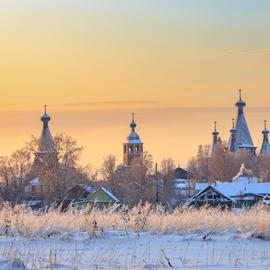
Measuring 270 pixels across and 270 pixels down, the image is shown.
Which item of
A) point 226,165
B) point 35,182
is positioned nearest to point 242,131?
point 226,165

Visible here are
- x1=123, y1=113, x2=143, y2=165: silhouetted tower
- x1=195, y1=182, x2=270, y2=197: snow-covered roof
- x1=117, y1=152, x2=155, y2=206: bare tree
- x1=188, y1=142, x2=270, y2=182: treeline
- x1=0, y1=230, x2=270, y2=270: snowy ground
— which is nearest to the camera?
x1=0, y1=230, x2=270, y2=270: snowy ground

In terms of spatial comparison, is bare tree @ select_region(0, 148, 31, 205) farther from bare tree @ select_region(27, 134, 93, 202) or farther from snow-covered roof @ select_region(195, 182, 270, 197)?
snow-covered roof @ select_region(195, 182, 270, 197)

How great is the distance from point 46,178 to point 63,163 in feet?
13.3

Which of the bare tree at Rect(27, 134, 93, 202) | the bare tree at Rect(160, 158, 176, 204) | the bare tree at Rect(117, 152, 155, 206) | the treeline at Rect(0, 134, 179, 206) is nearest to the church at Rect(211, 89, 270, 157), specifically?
the bare tree at Rect(160, 158, 176, 204)

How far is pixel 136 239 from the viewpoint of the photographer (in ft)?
48.8

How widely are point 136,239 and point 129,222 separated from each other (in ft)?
6.85

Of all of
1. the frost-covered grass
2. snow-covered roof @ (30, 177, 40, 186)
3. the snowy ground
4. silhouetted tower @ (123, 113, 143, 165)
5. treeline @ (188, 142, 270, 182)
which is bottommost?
the snowy ground

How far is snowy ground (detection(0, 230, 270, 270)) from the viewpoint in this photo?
10164mm

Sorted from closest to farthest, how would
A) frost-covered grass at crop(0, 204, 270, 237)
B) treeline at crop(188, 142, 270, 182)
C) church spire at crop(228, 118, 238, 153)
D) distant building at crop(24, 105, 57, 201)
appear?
frost-covered grass at crop(0, 204, 270, 237) → distant building at crop(24, 105, 57, 201) → treeline at crop(188, 142, 270, 182) → church spire at crop(228, 118, 238, 153)

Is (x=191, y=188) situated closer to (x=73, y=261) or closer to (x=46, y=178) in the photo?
(x=46, y=178)

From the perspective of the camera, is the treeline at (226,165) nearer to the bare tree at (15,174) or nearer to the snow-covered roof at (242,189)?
the snow-covered roof at (242,189)

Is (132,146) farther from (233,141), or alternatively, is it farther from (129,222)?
(129,222)

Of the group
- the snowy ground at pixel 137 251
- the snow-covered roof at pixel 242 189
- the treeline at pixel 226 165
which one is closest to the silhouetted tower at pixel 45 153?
the snow-covered roof at pixel 242 189

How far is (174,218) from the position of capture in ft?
56.7
